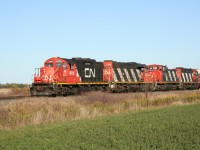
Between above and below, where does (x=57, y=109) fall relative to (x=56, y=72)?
below

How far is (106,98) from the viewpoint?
72.9 feet

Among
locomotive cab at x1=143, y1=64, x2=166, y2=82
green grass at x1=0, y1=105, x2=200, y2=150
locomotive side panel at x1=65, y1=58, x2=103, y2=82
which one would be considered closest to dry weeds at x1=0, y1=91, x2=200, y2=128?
green grass at x1=0, y1=105, x2=200, y2=150

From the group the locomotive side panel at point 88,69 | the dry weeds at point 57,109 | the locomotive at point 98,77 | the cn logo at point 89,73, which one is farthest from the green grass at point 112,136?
the cn logo at point 89,73

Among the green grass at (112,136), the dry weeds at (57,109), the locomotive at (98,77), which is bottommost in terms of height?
the green grass at (112,136)

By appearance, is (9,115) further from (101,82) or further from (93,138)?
(101,82)

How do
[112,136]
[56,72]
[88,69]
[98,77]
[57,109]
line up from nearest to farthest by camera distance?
1. [112,136]
2. [57,109]
3. [56,72]
4. [88,69]
5. [98,77]

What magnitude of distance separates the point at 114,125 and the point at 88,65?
19.3 meters

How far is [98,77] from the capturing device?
32.8 meters

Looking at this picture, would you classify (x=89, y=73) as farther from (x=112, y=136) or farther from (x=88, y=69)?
(x=112, y=136)

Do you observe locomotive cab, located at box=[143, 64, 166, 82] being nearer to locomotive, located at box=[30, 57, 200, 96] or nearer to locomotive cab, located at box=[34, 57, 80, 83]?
locomotive, located at box=[30, 57, 200, 96]

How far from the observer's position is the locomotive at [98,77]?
27.6m

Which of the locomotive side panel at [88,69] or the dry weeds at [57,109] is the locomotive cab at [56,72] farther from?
the dry weeds at [57,109]

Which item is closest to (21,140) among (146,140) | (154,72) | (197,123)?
(146,140)

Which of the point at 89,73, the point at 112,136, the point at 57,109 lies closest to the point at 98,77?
the point at 89,73
